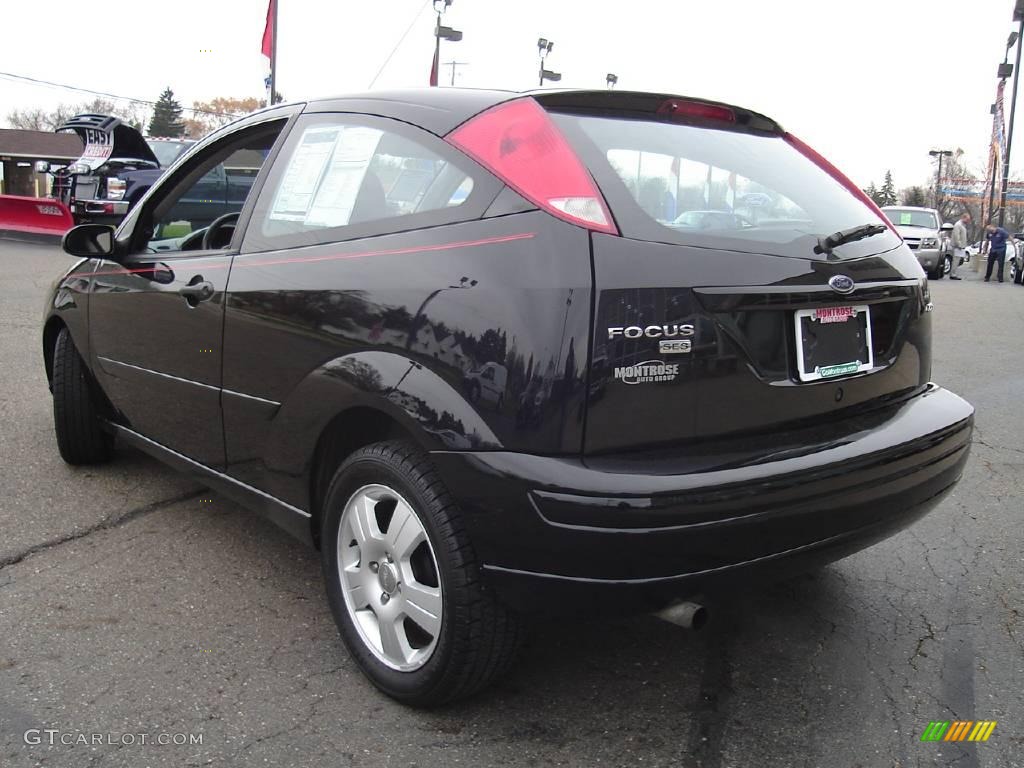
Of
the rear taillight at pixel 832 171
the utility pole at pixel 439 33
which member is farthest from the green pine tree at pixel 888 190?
the rear taillight at pixel 832 171

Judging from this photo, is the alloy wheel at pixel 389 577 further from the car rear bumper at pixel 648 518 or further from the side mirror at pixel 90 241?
the side mirror at pixel 90 241

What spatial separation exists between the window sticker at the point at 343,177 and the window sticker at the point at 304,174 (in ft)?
0.11

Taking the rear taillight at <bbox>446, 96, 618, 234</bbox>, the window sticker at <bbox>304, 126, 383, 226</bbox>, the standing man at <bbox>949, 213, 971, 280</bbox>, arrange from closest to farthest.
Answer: the rear taillight at <bbox>446, 96, 618, 234</bbox>
the window sticker at <bbox>304, 126, 383, 226</bbox>
the standing man at <bbox>949, 213, 971, 280</bbox>

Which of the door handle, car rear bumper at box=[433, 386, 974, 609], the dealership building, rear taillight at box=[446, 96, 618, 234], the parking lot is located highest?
the dealership building

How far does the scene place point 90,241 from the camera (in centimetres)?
374

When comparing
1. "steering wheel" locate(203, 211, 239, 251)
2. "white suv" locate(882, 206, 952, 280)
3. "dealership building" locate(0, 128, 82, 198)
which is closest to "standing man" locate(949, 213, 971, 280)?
"white suv" locate(882, 206, 952, 280)

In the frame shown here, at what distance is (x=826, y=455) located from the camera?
2287mm

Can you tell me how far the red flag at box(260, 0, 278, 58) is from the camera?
65.4 ft

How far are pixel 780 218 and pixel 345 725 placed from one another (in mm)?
1785

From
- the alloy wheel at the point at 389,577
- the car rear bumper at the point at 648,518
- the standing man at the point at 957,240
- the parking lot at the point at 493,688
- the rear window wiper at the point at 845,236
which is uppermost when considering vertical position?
the standing man at the point at 957,240

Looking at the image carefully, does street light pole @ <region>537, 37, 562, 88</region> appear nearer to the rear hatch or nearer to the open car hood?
the open car hood

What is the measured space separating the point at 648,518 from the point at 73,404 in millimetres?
3171

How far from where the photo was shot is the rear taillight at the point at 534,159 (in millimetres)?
2193

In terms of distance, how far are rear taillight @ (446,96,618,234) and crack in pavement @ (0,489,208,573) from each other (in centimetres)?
228
